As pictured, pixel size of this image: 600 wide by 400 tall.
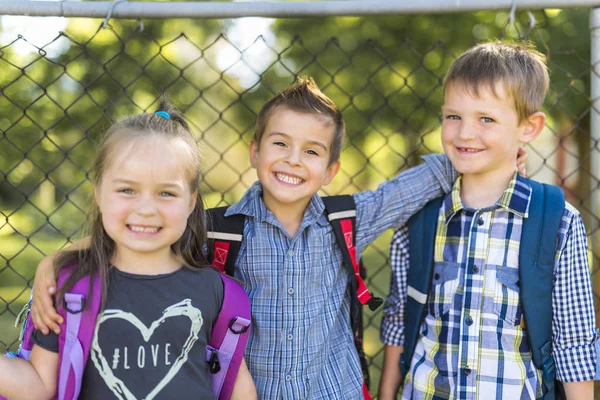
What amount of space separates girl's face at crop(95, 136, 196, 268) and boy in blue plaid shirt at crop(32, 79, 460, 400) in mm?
407

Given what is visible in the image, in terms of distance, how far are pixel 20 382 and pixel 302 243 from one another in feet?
3.39

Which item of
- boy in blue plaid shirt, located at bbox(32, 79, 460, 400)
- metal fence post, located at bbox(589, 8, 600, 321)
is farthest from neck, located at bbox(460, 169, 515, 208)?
metal fence post, located at bbox(589, 8, 600, 321)

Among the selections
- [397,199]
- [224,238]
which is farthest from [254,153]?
[397,199]

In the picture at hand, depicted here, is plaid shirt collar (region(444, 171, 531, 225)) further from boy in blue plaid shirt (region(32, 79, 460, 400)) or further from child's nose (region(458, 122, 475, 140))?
child's nose (region(458, 122, 475, 140))

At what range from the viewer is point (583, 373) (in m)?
2.13

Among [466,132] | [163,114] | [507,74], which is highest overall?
[507,74]

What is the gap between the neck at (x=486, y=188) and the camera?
2.32 meters

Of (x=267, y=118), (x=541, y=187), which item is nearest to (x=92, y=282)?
(x=267, y=118)

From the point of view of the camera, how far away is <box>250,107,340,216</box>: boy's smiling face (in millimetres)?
2248

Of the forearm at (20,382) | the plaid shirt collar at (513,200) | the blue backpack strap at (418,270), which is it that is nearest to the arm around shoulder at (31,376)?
the forearm at (20,382)

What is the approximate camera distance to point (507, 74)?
7.32 feet

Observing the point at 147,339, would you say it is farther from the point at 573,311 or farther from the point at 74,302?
the point at 573,311

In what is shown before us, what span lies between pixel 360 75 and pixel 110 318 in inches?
157

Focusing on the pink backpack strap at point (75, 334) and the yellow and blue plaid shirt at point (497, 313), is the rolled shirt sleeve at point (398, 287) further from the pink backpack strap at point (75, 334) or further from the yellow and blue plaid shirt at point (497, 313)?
the pink backpack strap at point (75, 334)
